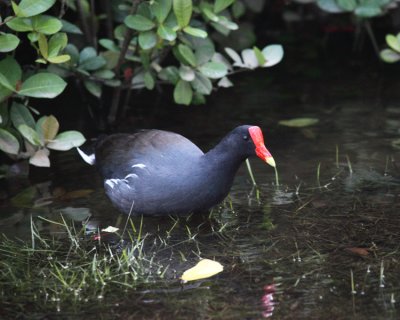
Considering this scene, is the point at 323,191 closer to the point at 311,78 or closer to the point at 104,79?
the point at 104,79

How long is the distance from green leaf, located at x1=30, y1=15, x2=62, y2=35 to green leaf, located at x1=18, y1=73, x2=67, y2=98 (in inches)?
9.9

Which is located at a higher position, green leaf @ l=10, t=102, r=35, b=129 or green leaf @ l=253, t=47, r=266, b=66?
green leaf @ l=253, t=47, r=266, b=66

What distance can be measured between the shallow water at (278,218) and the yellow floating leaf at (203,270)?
4 centimetres

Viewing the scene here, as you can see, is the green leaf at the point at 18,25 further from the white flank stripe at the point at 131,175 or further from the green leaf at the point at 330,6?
the green leaf at the point at 330,6

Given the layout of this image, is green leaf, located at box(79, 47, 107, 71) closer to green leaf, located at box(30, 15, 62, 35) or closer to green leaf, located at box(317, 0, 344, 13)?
green leaf, located at box(30, 15, 62, 35)

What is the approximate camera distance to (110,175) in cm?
468

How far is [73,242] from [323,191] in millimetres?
1656

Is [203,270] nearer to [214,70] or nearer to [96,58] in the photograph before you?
[214,70]

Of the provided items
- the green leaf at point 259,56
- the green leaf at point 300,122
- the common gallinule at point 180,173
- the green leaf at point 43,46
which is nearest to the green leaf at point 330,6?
the green leaf at point 300,122

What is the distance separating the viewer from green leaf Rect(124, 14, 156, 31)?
4.81 metres

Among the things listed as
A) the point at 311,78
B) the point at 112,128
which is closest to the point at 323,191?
the point at 112,128

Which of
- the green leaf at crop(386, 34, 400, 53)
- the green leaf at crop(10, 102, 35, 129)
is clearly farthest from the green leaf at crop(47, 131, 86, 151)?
the green leaf at crop(386, 34, 400, 53)

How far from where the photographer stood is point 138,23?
4832 millimetres

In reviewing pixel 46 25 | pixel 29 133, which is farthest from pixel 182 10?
pixel 29 133
